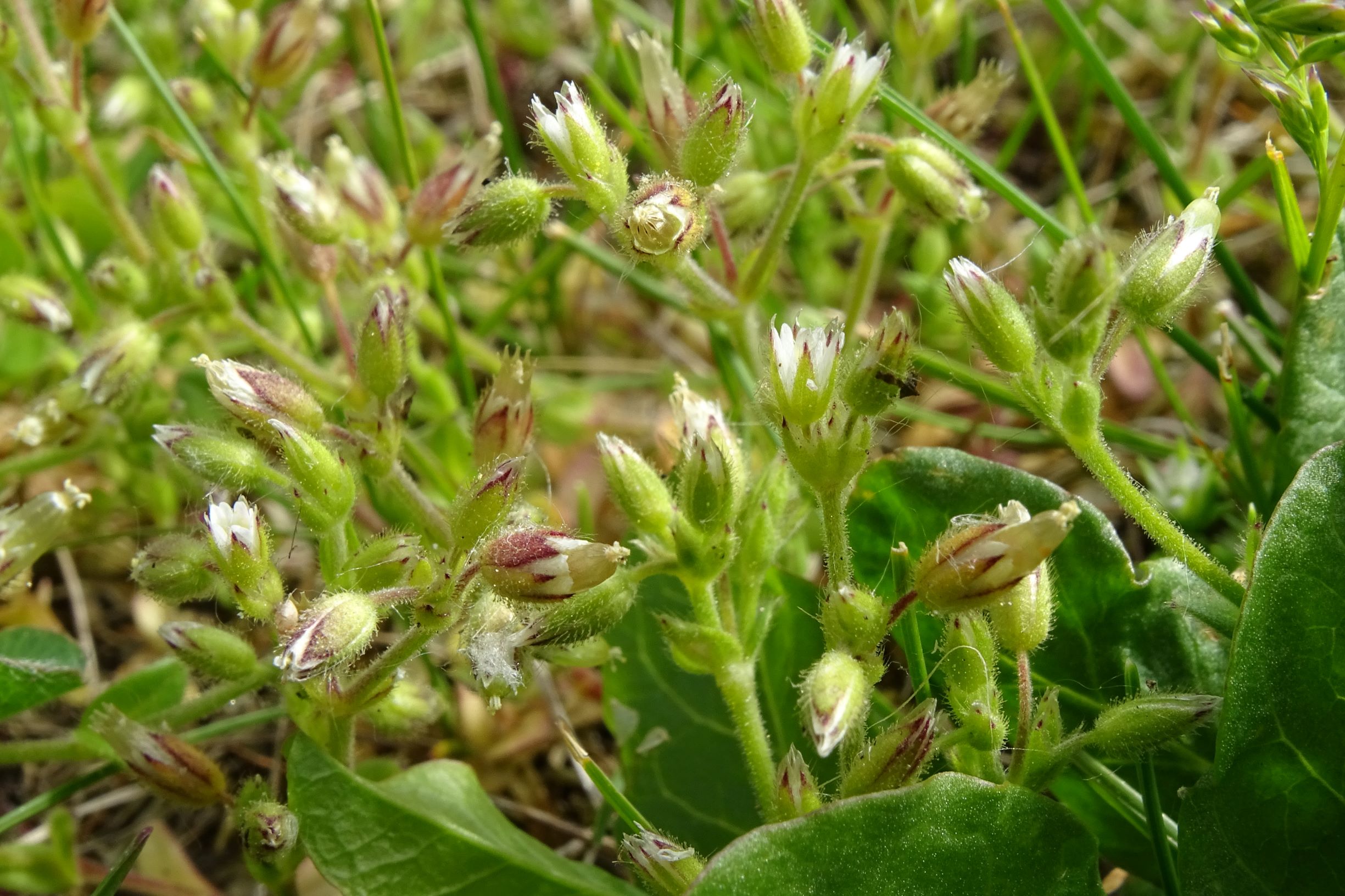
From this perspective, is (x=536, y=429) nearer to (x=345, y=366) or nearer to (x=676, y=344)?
(x=345, y=366)

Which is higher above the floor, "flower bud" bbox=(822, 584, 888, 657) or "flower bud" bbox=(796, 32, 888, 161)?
"flower bud" bbox=(796, 32, 888, 161)

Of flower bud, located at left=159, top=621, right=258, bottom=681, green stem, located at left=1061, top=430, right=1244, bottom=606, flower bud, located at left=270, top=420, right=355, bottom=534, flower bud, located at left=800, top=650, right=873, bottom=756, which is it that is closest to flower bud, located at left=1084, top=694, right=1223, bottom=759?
green stem, located at left=1061, top=430, right=1244, bottom=606

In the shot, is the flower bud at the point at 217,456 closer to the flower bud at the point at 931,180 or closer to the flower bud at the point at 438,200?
the flower bud at the point at 438,200

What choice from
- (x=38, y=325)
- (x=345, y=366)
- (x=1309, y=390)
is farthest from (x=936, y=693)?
(x=38, y=325)

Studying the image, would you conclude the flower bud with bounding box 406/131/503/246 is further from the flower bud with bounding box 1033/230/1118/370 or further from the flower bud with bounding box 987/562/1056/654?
the flower bud with bounding box 987/562/1056/654

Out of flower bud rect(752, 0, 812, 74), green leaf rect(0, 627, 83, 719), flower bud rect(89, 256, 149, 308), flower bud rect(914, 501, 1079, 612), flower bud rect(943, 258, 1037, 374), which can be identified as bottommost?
green leaf rect(0, 627, 83, 719)

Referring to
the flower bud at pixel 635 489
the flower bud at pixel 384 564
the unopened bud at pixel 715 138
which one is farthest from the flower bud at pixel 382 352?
the unopened bud at pixel 715 138
